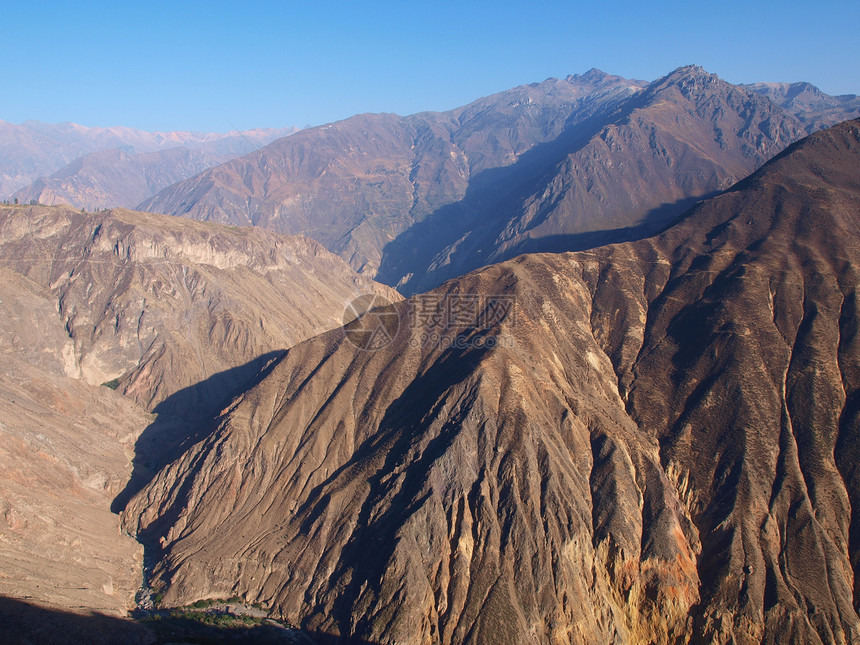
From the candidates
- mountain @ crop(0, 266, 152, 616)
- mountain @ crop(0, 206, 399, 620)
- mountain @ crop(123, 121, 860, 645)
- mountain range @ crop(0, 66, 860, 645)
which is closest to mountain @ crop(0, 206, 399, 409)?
mountain @ crop(0, 206, 399, 620)

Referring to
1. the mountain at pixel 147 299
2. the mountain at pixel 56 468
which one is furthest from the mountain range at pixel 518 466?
the mountain at pixel 147 299

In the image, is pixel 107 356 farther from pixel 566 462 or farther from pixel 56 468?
pixel 566 462

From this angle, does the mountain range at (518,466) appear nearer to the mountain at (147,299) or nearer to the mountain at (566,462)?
the mountain at (566,462)

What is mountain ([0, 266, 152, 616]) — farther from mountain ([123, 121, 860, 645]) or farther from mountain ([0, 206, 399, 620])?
mountain ([123, 121, 860, 645])

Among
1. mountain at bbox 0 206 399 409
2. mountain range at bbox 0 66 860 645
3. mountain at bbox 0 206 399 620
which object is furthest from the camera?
mountain at bbox 0 206 399 409

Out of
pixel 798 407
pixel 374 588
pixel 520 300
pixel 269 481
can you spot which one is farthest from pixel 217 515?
pixel 798 407

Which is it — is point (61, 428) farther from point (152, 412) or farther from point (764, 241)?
point (764, 241)

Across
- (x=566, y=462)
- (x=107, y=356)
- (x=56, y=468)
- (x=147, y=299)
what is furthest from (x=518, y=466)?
(x=147, y=299)
